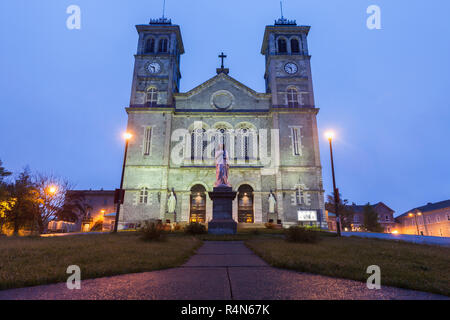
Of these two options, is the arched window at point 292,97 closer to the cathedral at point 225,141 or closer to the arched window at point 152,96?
the cathedral at point 225,141

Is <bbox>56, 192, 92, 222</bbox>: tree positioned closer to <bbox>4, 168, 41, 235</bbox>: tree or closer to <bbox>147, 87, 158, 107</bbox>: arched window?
<bbox>4, 168, 41, 235</bbox>: tree

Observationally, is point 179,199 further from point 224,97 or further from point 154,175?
point 224,97

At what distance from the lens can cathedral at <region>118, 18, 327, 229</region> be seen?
2512 centimetres

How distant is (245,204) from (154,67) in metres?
19.7

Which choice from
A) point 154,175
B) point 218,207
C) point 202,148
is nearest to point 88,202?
point 154,175

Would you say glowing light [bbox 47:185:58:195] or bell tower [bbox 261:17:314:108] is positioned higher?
bell tower [bbox 261:17:314:108]

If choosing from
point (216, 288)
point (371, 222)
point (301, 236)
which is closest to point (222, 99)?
point (301, 236)

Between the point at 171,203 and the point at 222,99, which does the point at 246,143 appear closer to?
the point at 222,99

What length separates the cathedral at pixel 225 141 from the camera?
2512cm

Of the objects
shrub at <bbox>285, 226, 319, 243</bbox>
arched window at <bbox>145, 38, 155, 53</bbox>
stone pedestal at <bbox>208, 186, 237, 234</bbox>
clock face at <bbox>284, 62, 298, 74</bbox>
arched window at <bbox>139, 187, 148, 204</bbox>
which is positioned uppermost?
arched window at <bbox>145, 38, 155, 53</bbox>

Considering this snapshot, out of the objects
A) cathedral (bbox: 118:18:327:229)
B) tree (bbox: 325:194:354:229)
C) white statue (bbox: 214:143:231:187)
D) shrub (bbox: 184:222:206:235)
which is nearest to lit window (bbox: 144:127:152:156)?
cathedral (bbox: 118:18:327:229)

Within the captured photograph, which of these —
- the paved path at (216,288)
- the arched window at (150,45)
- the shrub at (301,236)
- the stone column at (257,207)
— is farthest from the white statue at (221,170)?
the arched window at (150,45)

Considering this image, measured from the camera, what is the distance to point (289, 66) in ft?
100.0
